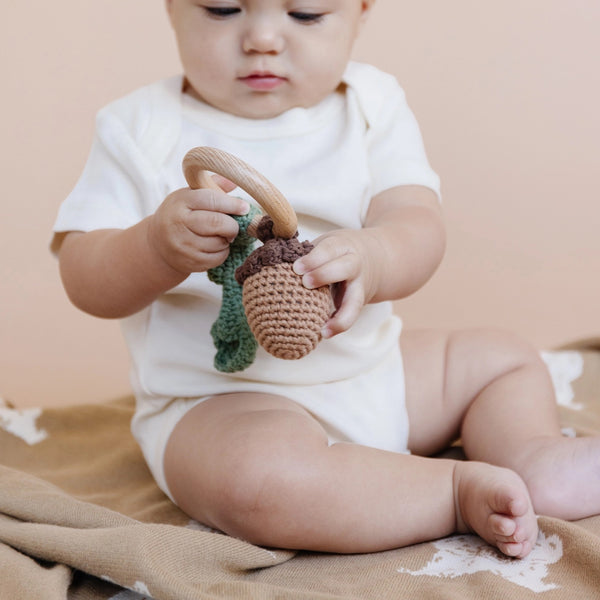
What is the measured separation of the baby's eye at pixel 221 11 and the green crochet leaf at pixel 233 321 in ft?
0.77

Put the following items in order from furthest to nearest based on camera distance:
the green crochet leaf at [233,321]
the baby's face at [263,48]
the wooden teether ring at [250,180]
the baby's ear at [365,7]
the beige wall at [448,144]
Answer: the beige wall at [448,144] → the baby's ear at [365,7] → the baby's face at [263,48] → the green crochet leaf at [233,321] → the wooden teether ring at [250,180]

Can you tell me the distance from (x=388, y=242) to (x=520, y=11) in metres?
1.00

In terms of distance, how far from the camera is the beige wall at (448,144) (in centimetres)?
168

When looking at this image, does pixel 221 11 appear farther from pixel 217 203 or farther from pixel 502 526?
pixel 502 526

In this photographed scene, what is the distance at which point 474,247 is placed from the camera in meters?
1.77

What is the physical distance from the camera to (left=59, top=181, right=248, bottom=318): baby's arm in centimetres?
74

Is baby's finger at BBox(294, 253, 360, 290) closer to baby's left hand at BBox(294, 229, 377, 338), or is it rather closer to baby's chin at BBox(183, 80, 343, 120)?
baby's left hand at BBox(294, 229, 377, 338)

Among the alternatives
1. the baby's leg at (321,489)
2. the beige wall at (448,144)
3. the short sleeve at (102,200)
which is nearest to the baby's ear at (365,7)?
the short sleeve at (102,200)

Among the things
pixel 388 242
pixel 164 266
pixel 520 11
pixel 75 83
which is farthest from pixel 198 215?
pixel 520 11

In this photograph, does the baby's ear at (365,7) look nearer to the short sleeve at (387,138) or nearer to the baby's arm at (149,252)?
the short sleeve at (387,138)

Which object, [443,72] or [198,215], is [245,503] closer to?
[198,215]

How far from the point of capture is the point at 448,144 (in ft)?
5.64

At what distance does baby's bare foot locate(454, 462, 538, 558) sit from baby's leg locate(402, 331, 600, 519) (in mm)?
67

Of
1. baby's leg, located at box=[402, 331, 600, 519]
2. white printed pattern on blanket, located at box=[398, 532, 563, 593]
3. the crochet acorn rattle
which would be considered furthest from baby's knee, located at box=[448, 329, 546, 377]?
the crochet acorn rattle
